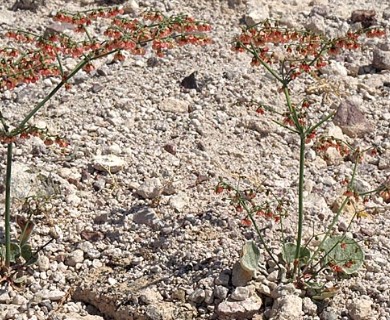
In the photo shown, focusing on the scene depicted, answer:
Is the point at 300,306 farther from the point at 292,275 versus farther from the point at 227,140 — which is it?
the point at 227,140

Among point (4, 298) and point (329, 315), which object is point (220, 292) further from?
point (4, 298)

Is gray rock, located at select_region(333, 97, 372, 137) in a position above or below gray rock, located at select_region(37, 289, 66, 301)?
above

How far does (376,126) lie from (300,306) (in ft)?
6.99

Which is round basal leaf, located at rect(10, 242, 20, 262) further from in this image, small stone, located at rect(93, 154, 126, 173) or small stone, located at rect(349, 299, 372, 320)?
small stone, located at rect(349, 299, 372, 320)

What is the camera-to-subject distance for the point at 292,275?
4305 millimetres

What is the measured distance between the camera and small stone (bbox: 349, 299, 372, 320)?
4.13m

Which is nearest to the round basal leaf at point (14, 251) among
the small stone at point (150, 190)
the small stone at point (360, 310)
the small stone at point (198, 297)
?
the small stone at point (150, 190)

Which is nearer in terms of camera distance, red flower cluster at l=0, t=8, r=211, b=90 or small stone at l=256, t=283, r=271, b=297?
red flower cluster at l=0, t=8, r=211, b=90

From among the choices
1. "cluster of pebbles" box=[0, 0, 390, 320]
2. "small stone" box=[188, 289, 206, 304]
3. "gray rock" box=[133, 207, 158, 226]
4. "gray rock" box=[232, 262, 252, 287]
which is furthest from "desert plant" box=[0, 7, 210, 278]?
"gray rock" box=[232, 262, 252, 287]

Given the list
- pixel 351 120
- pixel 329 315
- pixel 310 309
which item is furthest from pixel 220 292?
pixel 351 120

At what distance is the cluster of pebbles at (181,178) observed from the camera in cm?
427

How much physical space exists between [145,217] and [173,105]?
1.22m

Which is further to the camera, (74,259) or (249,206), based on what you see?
(249,206)

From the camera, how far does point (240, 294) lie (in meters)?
4.16
